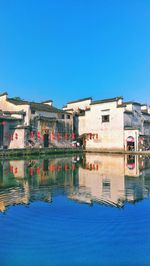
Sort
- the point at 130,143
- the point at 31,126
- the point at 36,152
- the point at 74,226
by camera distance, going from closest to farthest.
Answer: the point at 74,226, the point at 36,152, the point at 31,126, the point at 130,143

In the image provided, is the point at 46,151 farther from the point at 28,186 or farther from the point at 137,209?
the point at 137,209

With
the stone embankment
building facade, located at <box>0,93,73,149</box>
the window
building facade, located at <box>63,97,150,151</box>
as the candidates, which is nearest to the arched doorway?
building facade, located at <box>63,97,150,151</box>

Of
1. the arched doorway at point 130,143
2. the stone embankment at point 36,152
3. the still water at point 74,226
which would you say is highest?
the arched doorway at point 130,143

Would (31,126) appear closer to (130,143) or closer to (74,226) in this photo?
(130,143)

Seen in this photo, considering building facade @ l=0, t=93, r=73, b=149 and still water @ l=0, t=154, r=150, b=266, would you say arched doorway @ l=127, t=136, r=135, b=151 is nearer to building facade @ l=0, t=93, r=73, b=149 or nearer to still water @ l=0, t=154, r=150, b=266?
building facade @ l=0, t=93, r=73, b=149

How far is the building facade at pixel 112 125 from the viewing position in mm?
30984

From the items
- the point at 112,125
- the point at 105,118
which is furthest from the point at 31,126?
the point at 112,125

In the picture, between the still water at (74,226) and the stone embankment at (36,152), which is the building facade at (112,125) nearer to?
the stone embankment at (36,152)

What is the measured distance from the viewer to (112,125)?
32125 mm

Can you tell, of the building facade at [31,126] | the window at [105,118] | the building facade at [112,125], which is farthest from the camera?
the window at [105,118]

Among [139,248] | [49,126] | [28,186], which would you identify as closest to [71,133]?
[49,126]

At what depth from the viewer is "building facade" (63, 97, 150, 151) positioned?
3098 cm

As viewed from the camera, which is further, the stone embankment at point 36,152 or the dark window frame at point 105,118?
the dark window frame at point 105,118

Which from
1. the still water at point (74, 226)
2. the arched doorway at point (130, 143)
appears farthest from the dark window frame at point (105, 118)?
the still water at point (74, 226)
